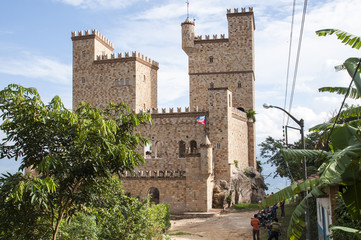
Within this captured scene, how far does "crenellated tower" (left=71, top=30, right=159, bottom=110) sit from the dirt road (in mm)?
16359

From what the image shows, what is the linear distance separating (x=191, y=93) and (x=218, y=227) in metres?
19.7

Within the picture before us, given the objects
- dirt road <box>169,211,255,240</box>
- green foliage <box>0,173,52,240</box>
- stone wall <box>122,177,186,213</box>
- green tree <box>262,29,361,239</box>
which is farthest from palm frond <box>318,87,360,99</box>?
stone wall <box>122,177,186,213</box>

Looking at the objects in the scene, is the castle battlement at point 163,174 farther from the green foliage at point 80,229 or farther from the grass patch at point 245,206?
the green foliage at point 80,229

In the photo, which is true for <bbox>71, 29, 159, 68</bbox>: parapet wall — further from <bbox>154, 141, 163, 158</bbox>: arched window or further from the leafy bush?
the leafy bush

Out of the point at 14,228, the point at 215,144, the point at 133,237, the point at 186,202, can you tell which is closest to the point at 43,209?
the point at 14,228

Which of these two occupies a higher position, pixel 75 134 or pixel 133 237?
pixel 75 134

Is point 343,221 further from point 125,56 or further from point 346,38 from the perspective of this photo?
point 125,56

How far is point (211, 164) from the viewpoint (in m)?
34.7

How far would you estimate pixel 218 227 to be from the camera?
92.3 ft

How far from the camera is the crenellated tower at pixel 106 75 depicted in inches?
1731

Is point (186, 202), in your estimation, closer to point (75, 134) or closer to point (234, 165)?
point (234, 165)

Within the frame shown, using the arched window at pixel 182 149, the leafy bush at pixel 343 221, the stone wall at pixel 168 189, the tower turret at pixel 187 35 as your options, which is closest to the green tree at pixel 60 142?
the leafy bush at pixel 343 221

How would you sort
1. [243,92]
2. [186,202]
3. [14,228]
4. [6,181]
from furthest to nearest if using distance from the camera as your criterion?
1. [243,92]
2. [186,202]
3. [14,228]
4. [6,181]

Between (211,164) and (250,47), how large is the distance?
15590 millimetres
